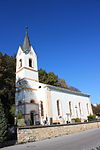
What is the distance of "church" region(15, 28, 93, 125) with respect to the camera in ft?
76.4

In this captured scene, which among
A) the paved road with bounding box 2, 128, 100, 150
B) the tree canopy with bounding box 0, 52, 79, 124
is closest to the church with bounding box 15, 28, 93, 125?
the tree canopy with bounding box 0, 52, 79, 124

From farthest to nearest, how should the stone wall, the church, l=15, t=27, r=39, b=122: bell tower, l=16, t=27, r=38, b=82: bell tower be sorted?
l=16, t=27, r=38, b=82: bell tower
the church
l=15, t=27, r=39, b=122: bell tower
the stone wall

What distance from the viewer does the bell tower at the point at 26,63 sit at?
2557 centimetres

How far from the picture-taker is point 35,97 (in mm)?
25125

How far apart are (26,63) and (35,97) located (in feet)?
22.6

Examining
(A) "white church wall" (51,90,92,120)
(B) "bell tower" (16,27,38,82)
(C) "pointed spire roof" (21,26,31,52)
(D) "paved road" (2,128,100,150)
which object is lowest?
(D) "paved road" (2,128,100,150)

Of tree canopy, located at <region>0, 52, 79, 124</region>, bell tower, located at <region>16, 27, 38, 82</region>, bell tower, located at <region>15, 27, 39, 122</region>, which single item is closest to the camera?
tree canopy, located at <region>0, 52, 79, 124</region>

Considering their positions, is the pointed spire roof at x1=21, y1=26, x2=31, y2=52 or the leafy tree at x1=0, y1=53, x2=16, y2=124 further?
the pointed spire roof at x1=21, y1=26, x2=31, y2=52

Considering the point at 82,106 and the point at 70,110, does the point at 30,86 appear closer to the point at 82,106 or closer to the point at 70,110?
the point at 70,110

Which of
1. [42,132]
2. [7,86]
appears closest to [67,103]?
[7,86]

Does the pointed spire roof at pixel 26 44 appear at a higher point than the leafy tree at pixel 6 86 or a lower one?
higher

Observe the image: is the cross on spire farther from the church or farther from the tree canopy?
the tree canopy

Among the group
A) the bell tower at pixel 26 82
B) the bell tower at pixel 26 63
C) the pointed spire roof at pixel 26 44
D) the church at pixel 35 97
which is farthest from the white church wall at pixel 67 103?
the pointed spire roof at pixel 26 44

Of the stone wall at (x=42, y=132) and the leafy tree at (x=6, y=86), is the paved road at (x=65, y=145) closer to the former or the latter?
the stone wall at (x=42, y=132)
